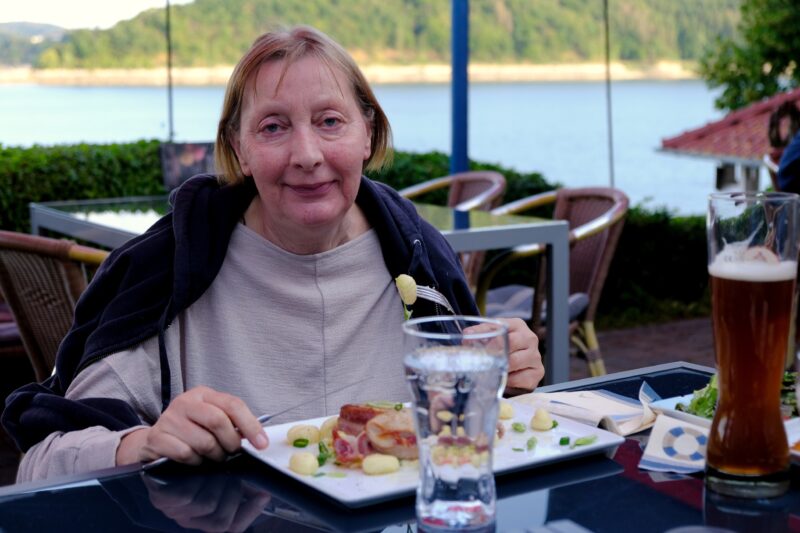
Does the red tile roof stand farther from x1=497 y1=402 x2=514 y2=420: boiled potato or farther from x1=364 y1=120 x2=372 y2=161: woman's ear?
x1=497 y1=402 x2=514 y2=420: boiled potato

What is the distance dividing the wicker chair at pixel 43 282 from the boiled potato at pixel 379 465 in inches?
73.3

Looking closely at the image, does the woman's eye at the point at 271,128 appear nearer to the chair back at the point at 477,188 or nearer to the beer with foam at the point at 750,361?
the beer with foam at the point at 750,361

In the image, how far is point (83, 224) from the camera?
4453mm

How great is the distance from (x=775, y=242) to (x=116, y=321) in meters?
1.05

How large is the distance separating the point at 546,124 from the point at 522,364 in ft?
197

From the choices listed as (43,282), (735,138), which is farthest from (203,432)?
(735,138)

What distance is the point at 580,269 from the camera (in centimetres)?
466

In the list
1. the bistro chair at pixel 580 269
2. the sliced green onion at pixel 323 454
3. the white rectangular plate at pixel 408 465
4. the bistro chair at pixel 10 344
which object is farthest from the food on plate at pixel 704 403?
the bistro chair at pixel 10 344

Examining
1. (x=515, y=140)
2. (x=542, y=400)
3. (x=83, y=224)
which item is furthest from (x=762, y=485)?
(x=515, y=140)

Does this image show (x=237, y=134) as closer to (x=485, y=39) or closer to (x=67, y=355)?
(x=67, y=355)

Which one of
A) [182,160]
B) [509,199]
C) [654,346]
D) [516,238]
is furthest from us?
[509,199]

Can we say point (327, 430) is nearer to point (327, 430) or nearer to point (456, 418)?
point (327, 430)

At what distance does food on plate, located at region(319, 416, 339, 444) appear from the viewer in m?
1.44

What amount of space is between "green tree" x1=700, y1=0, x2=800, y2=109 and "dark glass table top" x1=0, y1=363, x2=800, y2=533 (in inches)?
480
